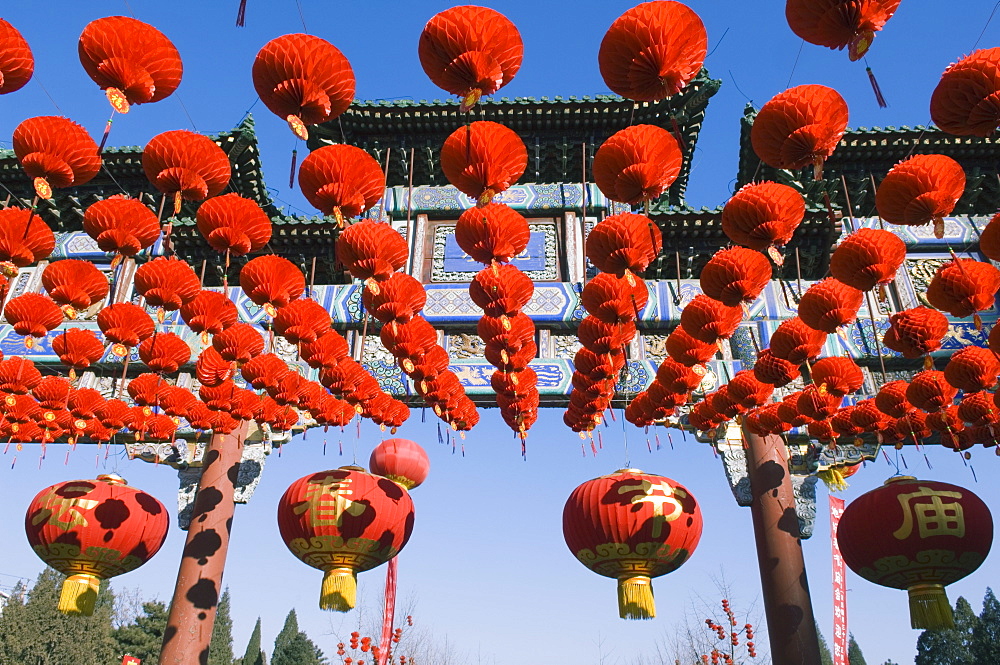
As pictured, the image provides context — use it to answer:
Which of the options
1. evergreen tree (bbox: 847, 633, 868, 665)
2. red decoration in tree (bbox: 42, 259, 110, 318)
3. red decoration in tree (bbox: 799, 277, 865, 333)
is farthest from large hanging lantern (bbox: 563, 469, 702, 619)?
evergreen tree (bbox: 847, 633, 868, 665)

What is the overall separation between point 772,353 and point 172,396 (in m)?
5.88

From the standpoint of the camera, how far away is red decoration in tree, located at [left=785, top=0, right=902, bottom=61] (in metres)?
2.70

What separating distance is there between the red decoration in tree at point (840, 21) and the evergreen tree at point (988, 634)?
31.2 m

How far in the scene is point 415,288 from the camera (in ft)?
16.2

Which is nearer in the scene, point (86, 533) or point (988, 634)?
point (86, 533)

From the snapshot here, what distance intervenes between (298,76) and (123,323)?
3.28 meters

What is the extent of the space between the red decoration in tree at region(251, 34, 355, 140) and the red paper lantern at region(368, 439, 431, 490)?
18.9 ft

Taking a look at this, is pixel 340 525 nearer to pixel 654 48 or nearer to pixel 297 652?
pixel 654 48

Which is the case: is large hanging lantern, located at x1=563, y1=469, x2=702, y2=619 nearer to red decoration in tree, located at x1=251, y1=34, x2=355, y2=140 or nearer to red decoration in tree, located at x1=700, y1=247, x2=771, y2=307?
red decoration in tree, located at x1=700, y1=247, x2=771, y2=307

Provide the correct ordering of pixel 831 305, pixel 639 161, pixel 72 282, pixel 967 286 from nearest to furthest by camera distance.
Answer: pixel 639 161 → pixel 967 286 → pixel 831 305 → pixel 72 282

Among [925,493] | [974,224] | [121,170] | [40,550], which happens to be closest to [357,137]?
[121,170]

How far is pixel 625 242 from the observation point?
12.8 feet

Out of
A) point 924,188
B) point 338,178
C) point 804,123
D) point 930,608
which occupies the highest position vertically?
point 338,178

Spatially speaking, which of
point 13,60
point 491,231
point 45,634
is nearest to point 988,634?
point 491,231
